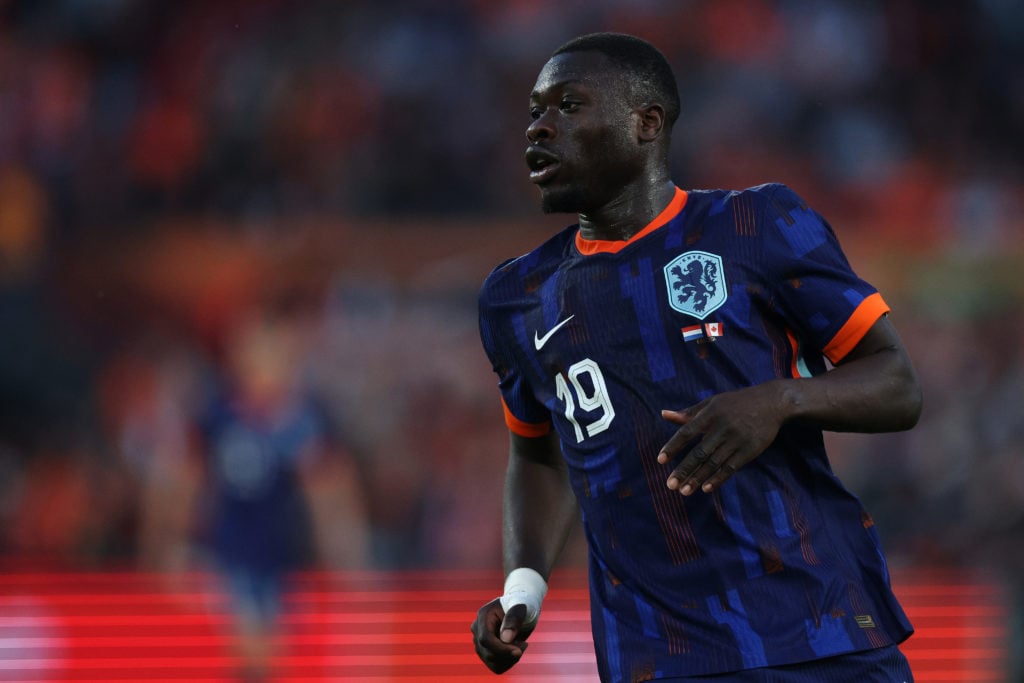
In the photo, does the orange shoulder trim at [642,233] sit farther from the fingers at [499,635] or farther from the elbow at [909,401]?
the fingers at [499,635]

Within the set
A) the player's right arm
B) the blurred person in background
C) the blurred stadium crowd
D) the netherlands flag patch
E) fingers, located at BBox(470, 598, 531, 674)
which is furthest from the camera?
the blurred stadium crowd

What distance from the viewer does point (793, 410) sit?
2141 mm

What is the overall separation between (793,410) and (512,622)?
72 cm

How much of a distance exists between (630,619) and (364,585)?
696 cm

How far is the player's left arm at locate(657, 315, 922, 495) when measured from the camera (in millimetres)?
2076

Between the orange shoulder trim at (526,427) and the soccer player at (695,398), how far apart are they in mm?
191

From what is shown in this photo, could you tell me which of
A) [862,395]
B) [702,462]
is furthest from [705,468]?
[862,395]

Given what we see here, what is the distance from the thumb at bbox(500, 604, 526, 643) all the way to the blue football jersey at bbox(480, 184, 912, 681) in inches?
5.9

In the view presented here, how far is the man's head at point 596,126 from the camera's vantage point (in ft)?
8.38

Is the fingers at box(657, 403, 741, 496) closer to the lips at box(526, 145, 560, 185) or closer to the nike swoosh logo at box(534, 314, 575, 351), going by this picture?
the nike swoosh logo at box(534, 314, 575, 351)

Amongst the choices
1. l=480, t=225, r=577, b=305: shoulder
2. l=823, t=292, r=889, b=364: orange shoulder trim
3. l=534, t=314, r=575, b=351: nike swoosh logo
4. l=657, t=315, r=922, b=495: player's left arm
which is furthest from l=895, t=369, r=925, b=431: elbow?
l=480, t=225, r=577, b=305: shoulder

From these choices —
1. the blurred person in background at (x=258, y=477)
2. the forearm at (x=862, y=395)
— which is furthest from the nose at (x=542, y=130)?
the blurred person in background at (x=258, y=477)

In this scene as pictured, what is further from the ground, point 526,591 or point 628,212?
point 628,212

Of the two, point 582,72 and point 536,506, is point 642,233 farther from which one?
point 536,506
